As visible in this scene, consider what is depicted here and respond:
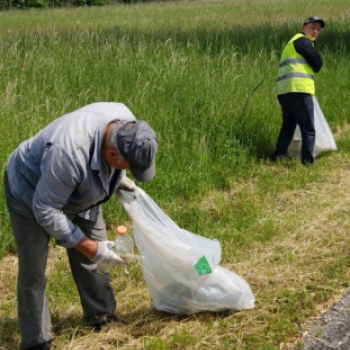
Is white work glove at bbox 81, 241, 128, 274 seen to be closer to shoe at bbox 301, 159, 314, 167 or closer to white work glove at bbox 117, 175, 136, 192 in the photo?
white work glove at bbox 117, 175, 136, 192

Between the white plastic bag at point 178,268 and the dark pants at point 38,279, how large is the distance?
0.83 feet

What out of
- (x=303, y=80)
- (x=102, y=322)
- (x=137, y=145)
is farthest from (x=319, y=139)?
(x=137, y=145)

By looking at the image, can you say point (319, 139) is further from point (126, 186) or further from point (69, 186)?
point (69, 186)

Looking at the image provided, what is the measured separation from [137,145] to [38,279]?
3.62 feet

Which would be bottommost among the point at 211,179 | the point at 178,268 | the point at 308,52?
the point at 211,179

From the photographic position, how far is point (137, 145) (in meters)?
2.70

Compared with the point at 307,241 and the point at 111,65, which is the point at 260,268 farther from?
the point at 111,65

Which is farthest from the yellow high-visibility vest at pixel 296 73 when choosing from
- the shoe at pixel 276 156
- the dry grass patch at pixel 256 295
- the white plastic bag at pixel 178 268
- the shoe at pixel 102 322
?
the shoe at pixel 102 322

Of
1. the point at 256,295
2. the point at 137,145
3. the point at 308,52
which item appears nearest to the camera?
the point at 137,145

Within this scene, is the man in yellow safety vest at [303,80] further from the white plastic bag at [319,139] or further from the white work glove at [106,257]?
the white work glove at [106,257]

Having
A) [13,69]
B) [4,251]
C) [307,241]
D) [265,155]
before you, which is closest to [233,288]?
[307,241]

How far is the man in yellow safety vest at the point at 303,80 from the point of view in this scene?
20.9 feet

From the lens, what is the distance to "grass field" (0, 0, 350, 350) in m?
3.74

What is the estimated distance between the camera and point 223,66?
7941 mm
